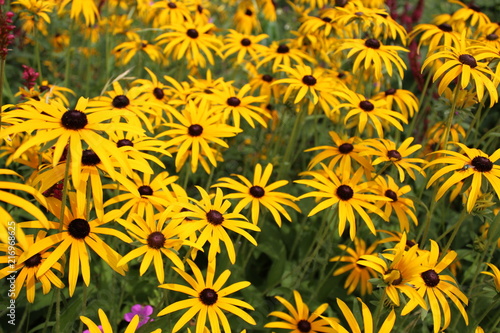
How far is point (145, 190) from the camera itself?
1970 mm

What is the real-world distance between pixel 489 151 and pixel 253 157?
1557 millimetres

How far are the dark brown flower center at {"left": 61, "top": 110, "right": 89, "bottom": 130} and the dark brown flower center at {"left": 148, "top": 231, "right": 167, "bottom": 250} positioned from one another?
18.2 inches

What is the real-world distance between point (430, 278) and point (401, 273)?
14cm

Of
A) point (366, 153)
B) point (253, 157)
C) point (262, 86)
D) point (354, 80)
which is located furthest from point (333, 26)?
point (366, 153)

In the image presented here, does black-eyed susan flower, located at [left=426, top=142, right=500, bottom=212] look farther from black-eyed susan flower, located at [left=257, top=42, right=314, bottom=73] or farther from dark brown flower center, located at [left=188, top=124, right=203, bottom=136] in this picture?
black-eyed susan flower, located at [left=257, top=42, right=314, bottom=73]

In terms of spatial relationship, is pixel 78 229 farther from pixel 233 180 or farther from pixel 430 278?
pixel 430 278

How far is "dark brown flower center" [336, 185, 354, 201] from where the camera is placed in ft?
6.67

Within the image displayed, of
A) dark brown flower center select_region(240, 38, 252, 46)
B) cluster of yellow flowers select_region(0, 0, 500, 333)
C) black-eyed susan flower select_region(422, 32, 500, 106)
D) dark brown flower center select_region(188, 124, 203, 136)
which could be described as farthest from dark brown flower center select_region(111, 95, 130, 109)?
black-eyed susan flower select_region(422, 32, 500, 106)

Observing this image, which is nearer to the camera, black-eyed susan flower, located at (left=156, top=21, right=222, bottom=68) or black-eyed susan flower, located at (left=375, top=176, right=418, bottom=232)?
black-eyed susan flower, located at (left=375, top=176, right=418, bottom=232)

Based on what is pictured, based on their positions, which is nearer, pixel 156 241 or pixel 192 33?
pixel 156 241

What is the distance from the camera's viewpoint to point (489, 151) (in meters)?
3.12

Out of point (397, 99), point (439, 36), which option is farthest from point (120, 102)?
point (439, 36)

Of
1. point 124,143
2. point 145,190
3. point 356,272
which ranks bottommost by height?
point 356,272

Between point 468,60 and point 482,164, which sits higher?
point 468,60
